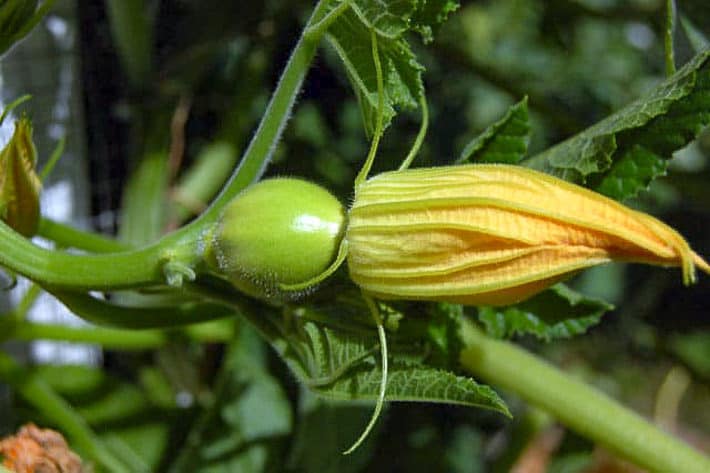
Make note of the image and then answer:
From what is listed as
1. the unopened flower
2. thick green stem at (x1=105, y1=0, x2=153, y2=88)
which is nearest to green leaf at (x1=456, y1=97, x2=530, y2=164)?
the unopened flower

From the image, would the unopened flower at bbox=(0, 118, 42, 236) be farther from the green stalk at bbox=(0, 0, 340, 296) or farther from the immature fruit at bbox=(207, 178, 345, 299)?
the immature fruit at bbox=(207, 178, 345, 299)

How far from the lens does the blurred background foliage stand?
3.44ft

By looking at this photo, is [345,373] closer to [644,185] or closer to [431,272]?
[431,272]

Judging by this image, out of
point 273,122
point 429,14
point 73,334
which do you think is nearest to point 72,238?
point 73,334

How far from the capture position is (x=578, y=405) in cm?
82

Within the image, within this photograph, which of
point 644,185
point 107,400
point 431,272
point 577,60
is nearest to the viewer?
point 431,272

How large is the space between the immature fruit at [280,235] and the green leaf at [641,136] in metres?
0.18

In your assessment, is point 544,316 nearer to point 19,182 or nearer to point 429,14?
point 429,14

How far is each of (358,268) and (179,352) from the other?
656 millimetres

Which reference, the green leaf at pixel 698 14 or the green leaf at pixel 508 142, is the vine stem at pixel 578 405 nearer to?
the green leaf at pixel 508 142

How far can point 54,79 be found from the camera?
43.9 inches

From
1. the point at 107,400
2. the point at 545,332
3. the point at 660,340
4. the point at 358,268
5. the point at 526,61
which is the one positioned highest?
the point at 358,268

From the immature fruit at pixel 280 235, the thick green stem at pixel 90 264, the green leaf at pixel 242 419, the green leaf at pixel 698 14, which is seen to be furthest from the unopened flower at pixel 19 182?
the green leaf at pixel 698 14

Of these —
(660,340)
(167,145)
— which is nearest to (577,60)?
(660,340)
